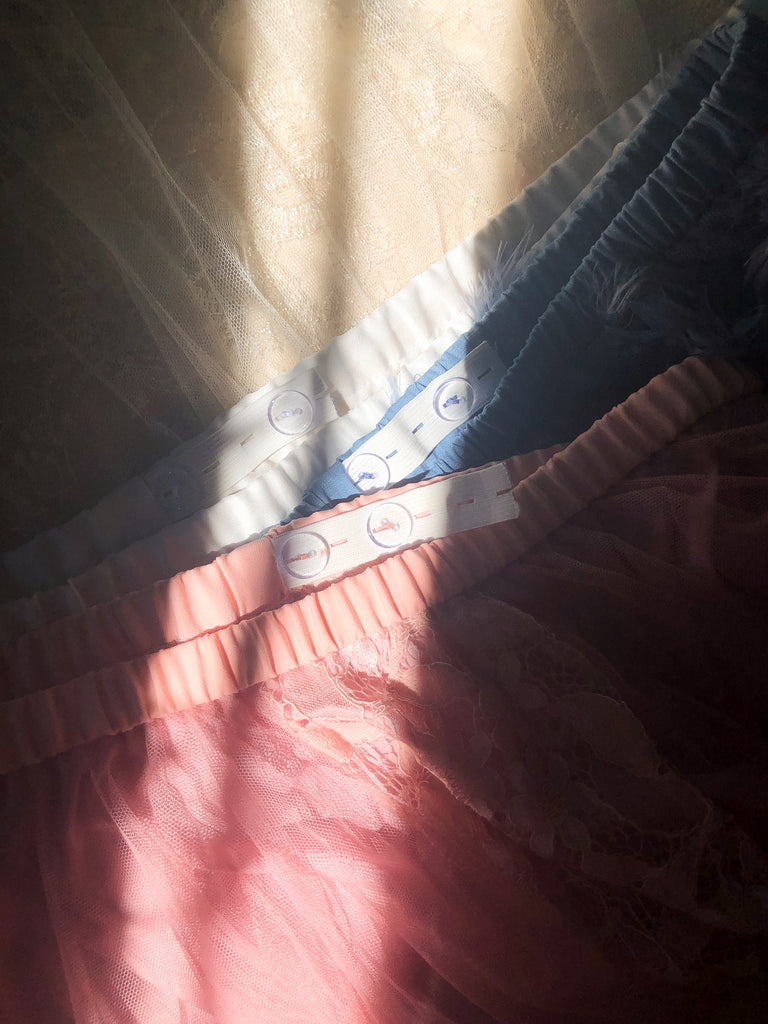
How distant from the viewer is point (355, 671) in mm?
455

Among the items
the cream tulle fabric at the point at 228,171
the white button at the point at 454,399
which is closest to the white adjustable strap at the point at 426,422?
the white button at the point at 454,399

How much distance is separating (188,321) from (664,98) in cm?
46

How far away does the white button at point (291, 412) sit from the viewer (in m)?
0.62

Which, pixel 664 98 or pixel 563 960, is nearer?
pixel 563 960

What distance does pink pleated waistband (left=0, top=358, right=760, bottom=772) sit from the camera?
1.48ft

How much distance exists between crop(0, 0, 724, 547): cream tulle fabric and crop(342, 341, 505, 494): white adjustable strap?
0.11 meters

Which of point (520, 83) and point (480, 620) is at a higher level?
point (520, 83)

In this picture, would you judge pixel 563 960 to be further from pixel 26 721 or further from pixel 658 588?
pixel 26 721

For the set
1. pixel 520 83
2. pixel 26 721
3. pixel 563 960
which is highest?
pixel 520 83

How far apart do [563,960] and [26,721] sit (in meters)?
0.38

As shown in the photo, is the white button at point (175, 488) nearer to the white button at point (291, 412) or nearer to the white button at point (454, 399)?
the white button at point (291, 412)

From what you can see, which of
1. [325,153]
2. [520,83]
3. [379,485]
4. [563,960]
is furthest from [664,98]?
[563,960]

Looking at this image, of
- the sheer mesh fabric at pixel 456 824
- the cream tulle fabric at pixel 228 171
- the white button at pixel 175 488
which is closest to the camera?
the sheer mesh fabric at pixel 456 824

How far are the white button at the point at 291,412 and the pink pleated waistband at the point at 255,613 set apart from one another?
0.13 m
